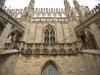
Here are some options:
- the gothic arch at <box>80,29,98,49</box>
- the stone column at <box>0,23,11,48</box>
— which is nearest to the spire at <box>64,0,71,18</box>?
the gothic arch at <box>80,29,98,49</box>

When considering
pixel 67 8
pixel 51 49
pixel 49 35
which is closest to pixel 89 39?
pixel 51 49

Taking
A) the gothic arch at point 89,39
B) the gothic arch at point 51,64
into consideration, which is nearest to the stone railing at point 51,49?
the gothic arch at point 51,64

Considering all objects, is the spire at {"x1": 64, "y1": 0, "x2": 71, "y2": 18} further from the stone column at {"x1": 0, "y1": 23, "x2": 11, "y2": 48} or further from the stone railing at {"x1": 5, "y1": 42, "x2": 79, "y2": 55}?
the stone column at {"x1": 0, "y1": 23, "x2": 11, "y2": 48}

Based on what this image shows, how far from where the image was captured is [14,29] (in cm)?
1384

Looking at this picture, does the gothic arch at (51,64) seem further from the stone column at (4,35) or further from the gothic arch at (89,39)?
the stone column at (4,35)

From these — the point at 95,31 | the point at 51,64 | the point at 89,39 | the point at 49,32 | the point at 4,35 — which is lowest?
the point at 51,64

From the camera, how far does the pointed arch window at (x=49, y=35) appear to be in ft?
51.7

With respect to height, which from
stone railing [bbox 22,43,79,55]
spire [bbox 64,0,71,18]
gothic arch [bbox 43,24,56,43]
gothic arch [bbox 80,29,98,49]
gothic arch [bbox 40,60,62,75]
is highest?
spire [bbox 64,0,71,18]

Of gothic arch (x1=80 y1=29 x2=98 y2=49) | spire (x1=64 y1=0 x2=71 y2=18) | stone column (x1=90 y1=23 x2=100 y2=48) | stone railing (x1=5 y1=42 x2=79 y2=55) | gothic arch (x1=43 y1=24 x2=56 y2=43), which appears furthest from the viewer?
spire (x1=64 y1=0 x2=71 y2=18)

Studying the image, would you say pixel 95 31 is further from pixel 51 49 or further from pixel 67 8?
pixel 67 8

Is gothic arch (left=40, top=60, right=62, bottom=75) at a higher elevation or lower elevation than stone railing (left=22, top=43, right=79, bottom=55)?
lower

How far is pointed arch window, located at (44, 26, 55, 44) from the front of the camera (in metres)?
15.8

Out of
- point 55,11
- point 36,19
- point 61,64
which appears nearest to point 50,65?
point 61,64

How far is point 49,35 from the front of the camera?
53.4ft
